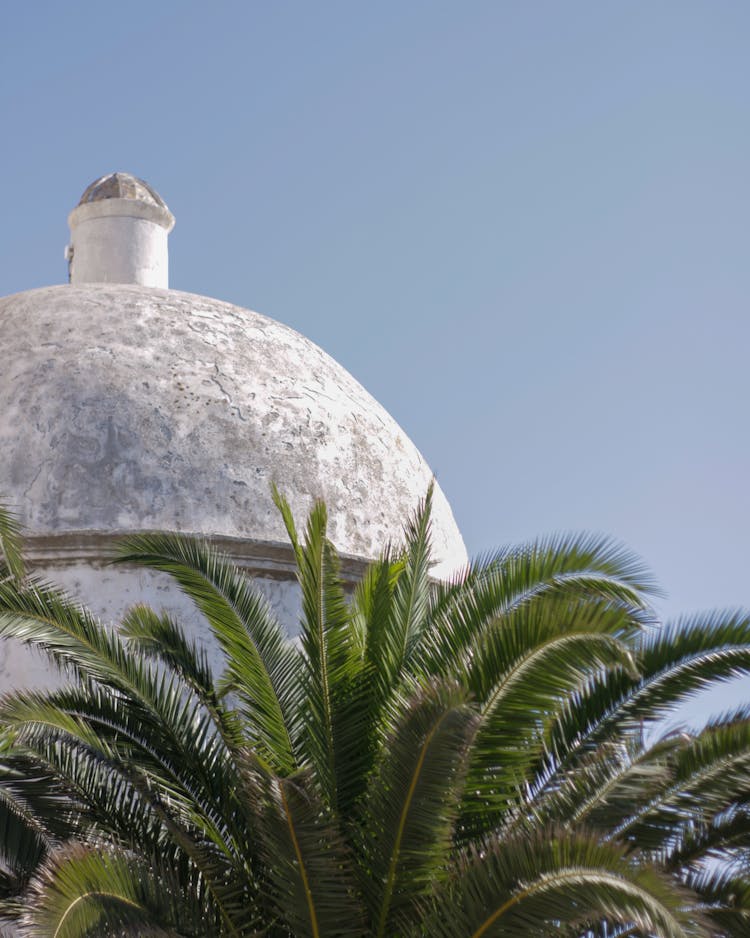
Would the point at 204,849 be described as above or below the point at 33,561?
below

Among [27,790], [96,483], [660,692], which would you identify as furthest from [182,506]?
[660,692]

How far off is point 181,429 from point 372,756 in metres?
3.99

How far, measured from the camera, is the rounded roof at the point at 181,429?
416 inches

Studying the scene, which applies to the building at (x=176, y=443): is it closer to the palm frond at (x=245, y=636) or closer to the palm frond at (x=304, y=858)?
the palm frond at (x=245, y=636)

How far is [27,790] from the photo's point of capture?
7.62 metres

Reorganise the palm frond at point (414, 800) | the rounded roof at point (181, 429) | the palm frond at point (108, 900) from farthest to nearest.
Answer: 1. the rounded roof at point (181, 429)
2. the palm frond at point (414, 800)
3. the palm frond at point (108, 900)

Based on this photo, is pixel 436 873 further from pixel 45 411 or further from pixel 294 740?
pixel 45 411

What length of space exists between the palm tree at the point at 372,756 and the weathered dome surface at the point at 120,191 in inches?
240

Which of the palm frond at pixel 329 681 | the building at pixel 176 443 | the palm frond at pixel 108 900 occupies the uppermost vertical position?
the building at pixel 176 443

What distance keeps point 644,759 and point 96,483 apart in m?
4.49

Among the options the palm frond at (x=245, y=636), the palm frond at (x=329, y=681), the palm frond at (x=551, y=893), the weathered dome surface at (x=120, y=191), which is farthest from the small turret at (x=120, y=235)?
the palm frond at (x=551, y=893)

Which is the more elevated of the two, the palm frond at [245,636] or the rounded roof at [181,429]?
the rounded roof at [181,429]

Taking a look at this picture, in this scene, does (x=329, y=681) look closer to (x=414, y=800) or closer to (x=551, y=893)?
(x=414, y=800)

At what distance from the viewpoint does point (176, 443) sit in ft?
35.3
